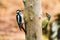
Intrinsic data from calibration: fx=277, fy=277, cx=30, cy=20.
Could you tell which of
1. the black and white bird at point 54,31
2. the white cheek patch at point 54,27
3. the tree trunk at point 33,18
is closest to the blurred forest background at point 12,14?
the black and white bird at point 54,31

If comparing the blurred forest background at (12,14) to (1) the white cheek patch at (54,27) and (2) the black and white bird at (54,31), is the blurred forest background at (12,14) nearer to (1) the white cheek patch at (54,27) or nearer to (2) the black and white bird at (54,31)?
(2) the black and white bird at (54,31)

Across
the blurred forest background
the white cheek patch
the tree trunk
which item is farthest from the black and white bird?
the tree trunk

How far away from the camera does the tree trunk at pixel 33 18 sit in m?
3.44

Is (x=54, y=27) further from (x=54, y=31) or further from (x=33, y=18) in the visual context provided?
(x=33, y=18)

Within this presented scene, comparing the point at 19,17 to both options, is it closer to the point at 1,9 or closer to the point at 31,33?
the point at 31,33

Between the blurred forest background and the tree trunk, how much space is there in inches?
194

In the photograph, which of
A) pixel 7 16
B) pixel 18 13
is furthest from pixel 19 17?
pixel 7 16

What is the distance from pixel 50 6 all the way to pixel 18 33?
1938mm

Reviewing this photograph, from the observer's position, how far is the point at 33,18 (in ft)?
11.3

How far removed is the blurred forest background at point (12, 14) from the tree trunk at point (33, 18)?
494 cm

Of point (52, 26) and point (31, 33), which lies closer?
point (31, 33)

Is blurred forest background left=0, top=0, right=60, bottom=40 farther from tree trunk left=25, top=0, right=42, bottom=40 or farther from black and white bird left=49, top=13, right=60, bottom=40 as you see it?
tree trunk left=25, top=0, right=42, bottom=40

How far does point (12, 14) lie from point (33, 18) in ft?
21.6

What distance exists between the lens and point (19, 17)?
406cm
